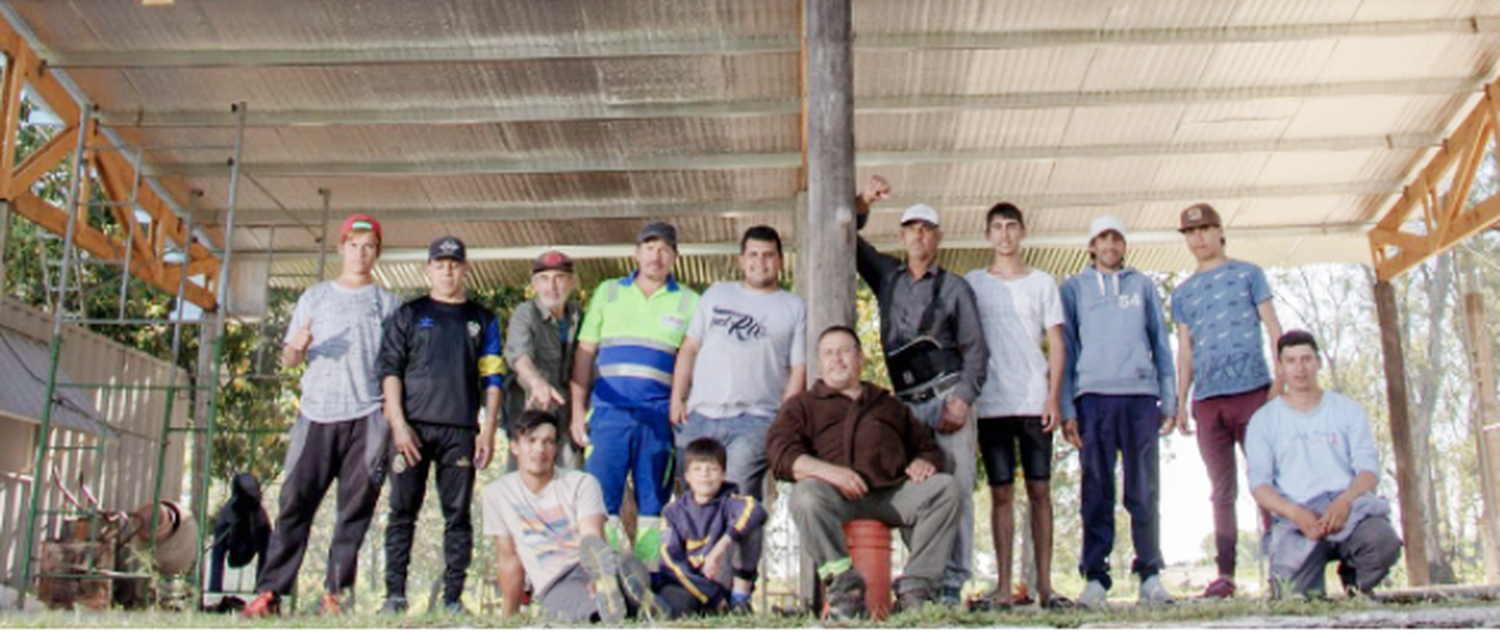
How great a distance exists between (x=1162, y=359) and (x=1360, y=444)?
90 cm

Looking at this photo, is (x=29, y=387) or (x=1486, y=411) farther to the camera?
(x=1486, y=411)

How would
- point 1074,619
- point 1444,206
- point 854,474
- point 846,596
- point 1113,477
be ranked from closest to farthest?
point 1074,619, point 846,596, point 854,474, point 1113,477, point 1444,206

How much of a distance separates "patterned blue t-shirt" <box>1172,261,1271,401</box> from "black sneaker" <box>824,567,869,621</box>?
8.06ft

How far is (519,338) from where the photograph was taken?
6523 mm

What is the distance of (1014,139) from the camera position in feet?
40.7

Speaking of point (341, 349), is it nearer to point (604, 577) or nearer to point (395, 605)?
point (395, 605)

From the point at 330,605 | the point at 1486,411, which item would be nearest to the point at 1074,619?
the point at 330,605

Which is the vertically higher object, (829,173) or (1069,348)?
(829,173)

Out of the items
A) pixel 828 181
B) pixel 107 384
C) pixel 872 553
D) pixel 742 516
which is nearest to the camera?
pixel 872 553

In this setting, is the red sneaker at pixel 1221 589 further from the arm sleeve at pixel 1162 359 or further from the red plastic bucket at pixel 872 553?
the red plastic bucket at pixel 872 553

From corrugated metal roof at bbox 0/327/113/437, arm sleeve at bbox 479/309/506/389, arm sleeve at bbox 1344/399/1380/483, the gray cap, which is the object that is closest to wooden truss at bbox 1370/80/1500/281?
arm sleeve at bbox 1344/399/1380/483

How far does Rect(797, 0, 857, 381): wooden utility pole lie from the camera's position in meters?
6.25

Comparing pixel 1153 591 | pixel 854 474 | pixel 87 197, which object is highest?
pixel 87 197

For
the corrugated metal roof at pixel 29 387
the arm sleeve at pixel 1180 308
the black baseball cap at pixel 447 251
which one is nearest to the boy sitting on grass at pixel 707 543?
the black baseball cap at pixel 447 251
